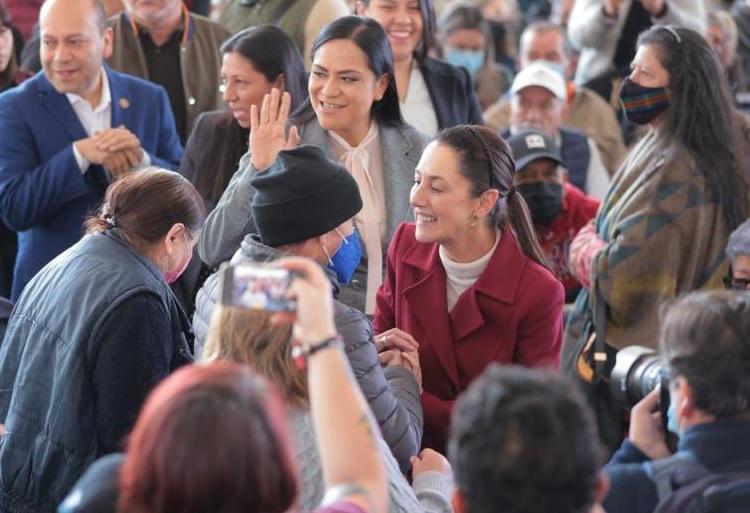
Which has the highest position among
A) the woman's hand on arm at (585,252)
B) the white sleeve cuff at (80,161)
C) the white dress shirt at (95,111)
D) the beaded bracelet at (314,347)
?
the beaded bracelet at (314,347)

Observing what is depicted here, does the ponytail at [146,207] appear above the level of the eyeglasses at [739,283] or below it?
above

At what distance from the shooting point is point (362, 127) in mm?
4375

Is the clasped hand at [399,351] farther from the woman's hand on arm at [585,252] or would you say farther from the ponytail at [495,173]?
the woman's hand on arm at [585,252]

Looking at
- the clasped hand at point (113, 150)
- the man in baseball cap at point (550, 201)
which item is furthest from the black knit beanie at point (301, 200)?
the man in baseball cap at point (550, 201)

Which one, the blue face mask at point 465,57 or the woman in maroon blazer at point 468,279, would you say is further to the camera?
the blue face mask at point 465,57

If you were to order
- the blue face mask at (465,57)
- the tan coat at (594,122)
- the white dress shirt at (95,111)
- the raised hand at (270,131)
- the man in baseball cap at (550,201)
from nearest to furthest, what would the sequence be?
the raised hand at (270,131) → the white dress shirt at (95,111) → the man in baseball cap at (550,201) → the tan coat at (594,122) → the blue face mask at (465,57)

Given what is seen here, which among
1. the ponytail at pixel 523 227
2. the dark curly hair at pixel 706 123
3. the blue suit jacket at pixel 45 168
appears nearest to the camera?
the ponytail at pixel 523 227

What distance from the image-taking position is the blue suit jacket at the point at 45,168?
180 inches

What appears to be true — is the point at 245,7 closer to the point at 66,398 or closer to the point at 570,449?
the point at 66,398

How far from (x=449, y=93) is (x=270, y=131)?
42.6 inches

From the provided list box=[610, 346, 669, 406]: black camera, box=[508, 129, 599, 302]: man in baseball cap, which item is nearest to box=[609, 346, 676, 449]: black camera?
box=[610, 346, 669, 406]: black camera

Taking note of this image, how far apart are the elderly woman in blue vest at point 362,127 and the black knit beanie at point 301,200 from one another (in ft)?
2.56

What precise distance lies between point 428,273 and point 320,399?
165 cm

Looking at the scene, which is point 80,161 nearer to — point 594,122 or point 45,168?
point 45,168
